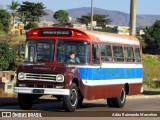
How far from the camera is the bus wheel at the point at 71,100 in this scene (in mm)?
17172

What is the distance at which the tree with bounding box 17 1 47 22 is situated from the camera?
146 meters

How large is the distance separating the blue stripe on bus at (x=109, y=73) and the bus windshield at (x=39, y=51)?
117cm

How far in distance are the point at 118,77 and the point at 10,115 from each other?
6.24 m

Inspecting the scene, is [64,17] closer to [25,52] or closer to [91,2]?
[91,2]

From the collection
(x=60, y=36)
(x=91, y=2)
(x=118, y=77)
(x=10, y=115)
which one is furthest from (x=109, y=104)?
(x=91, y=2)

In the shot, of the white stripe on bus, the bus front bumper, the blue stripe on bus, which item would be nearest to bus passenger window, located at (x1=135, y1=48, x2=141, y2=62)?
the blue stripe on bus

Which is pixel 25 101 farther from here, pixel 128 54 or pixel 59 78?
pixel 128 54

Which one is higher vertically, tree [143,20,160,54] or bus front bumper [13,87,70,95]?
bus front bumper [13,87,70,95]

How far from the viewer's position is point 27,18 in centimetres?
14675

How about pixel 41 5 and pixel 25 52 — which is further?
pixel 41 5

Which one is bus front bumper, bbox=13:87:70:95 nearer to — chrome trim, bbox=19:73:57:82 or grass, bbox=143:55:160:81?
chrome trim, bbox=19:73:57:82

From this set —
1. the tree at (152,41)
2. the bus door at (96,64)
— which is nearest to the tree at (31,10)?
the tree at (152,41)

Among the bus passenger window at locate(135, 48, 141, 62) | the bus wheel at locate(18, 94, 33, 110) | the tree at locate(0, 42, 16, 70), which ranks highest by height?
the bus passenger window at locate(135, 48, 141, 62)

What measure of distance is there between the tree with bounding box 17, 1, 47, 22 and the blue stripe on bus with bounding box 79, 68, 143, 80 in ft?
402
